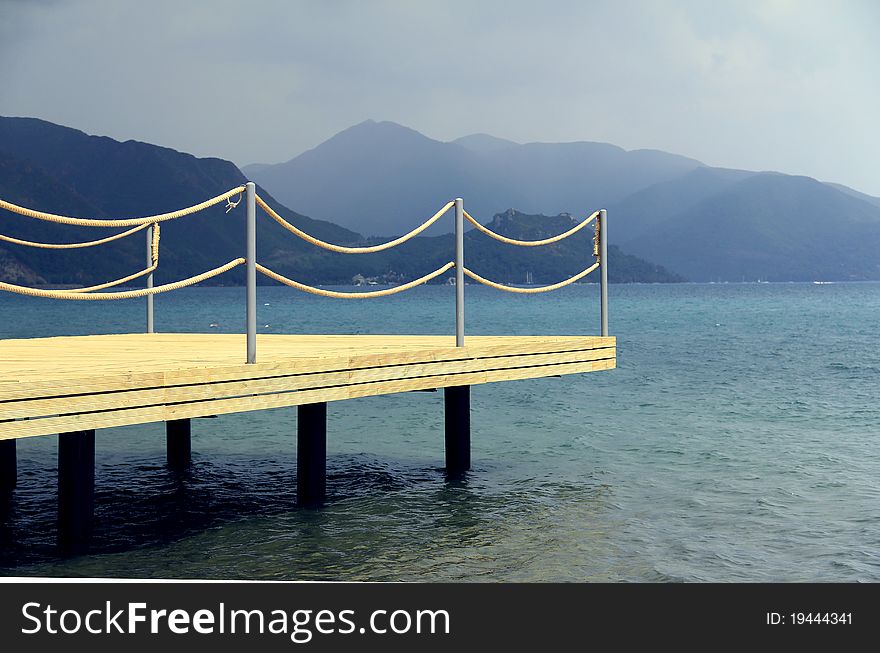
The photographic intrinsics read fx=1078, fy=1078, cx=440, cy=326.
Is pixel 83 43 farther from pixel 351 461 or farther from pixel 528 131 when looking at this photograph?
pixel 351 461

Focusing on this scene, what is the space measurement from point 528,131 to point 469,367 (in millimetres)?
124595

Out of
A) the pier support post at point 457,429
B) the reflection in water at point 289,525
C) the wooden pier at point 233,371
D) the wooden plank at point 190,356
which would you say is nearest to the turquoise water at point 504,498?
the reflection in water at point 289,525

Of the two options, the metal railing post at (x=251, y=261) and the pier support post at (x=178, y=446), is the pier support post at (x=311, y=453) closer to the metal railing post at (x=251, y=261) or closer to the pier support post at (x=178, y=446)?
the metal railing post at (x=251, y=261)

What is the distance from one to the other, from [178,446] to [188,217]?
129 metres

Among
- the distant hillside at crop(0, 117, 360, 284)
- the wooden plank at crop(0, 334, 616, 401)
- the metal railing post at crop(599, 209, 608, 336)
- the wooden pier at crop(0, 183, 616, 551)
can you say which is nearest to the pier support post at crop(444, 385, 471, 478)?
the wooden pier at crop(0, 183, 616, 551)

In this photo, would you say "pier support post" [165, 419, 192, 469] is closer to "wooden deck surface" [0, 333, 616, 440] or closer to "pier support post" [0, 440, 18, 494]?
"wooden deck surface" [0, 333, 616, 440]

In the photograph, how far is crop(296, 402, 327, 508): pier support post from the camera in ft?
29.7

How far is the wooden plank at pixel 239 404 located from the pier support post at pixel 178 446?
4.66 meters

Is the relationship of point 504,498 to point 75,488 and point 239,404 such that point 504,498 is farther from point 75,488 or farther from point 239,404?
point 75,488

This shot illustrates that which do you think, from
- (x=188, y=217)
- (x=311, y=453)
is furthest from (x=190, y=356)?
(x=188, y=217)

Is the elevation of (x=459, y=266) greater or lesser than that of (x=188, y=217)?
lesser

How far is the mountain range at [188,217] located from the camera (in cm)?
13975

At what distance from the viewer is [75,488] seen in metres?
7.52
